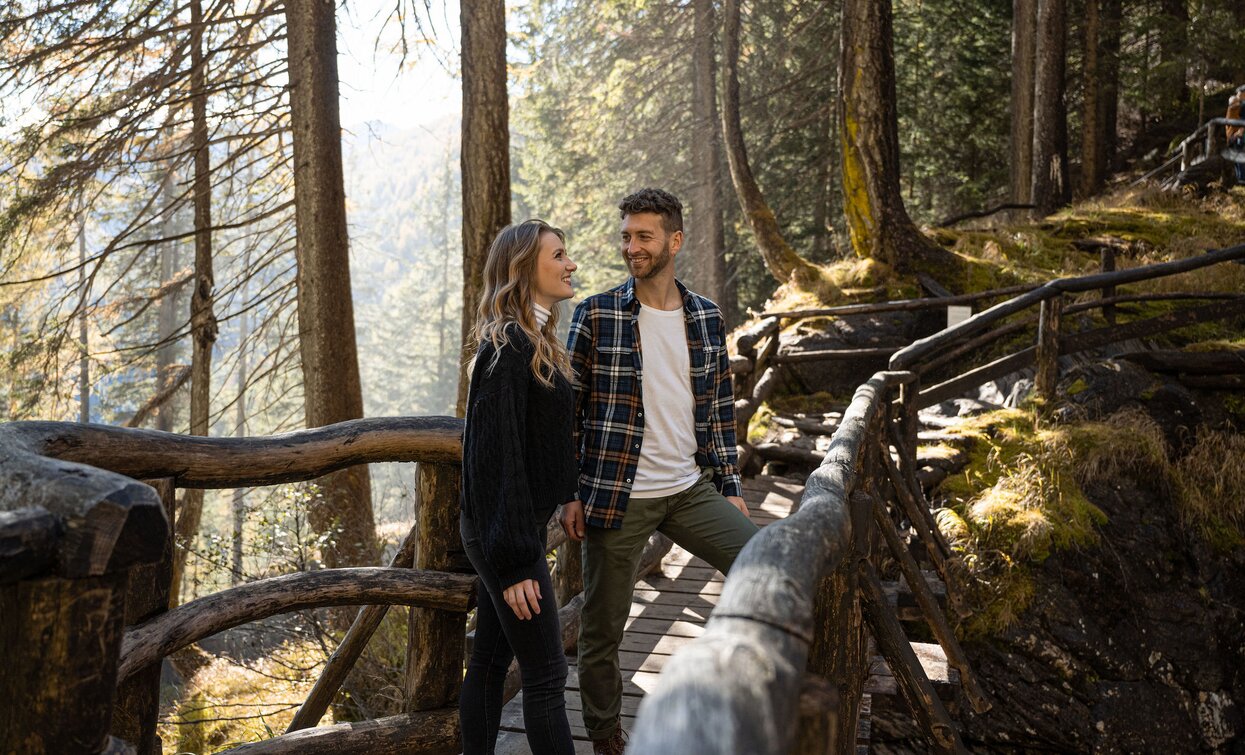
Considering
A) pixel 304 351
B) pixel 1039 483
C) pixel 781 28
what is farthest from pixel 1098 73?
pixel 304 351

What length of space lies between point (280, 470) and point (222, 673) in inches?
332

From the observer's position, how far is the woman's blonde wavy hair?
2971 millimetres

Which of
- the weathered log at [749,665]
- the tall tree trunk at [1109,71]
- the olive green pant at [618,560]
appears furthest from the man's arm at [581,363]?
the tall tree trunk at [1109,71]

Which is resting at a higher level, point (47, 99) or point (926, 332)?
point (47, 99)

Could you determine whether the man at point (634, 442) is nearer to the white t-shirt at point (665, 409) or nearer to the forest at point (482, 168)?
the white t-shirt at point (665, 409)

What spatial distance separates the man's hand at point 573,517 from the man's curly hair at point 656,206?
1013mm

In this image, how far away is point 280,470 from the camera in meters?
2.99

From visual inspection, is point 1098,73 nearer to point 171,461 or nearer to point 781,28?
point 781,28

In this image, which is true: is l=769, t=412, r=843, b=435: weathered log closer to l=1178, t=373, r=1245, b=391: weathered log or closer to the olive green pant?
l=1178, t=373, r=1245, b=391: weathered log

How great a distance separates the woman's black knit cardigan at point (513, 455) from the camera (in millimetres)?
2816

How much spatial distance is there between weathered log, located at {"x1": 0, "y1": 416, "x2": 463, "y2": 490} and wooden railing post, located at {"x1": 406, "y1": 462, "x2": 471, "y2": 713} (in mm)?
121

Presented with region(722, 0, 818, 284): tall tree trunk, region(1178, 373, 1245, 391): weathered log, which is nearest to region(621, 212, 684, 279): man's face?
region(1178, 373, 1245, 391): weathered log

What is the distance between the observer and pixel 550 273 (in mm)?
3076

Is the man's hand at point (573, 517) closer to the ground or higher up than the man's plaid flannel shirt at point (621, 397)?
closer to the ground
